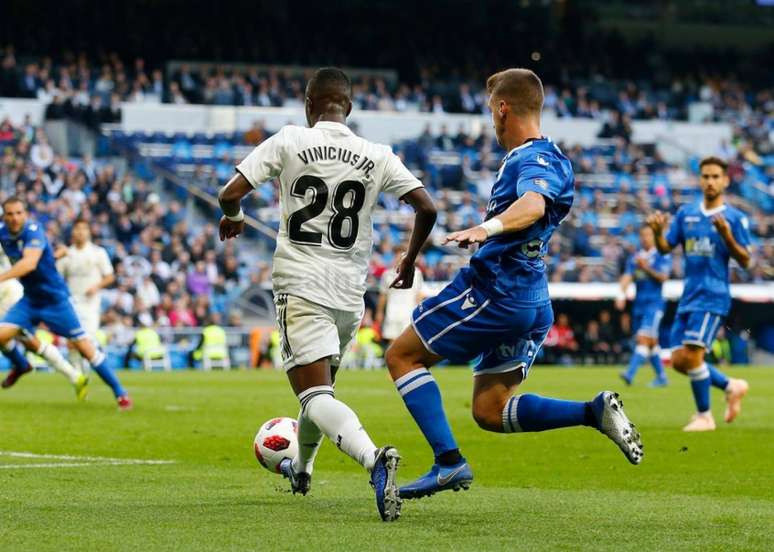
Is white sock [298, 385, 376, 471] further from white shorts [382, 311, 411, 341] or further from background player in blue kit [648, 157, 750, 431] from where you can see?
white shorts [382, 311, 411, 341]

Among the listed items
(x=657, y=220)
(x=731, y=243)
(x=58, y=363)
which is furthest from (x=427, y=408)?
(x=58, y=363)

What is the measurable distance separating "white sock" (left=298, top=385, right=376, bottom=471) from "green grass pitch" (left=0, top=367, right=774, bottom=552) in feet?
1.13

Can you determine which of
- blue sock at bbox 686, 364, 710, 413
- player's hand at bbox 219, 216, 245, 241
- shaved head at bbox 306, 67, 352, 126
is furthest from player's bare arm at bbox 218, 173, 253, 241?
blue sock at bbox 686, 364, 710, 413

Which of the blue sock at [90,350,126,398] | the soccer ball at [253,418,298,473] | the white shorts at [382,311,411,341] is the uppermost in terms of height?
the soccer ball at [253,418,298,473]

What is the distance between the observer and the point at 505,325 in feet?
25.2

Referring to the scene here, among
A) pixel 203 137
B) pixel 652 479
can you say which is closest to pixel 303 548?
pixel 652 479

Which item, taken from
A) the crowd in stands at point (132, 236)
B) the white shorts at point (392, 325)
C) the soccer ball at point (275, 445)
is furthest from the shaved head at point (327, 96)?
the crowd in stands at point (132, 236)

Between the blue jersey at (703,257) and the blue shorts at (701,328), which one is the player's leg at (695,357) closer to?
the blue shorts at (701,328)

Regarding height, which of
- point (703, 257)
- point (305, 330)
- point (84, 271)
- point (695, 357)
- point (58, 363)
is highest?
point (305, 330)

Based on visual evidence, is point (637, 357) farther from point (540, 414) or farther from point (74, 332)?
point (540, 414)

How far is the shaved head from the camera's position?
7.80 m

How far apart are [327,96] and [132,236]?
87.8 feet

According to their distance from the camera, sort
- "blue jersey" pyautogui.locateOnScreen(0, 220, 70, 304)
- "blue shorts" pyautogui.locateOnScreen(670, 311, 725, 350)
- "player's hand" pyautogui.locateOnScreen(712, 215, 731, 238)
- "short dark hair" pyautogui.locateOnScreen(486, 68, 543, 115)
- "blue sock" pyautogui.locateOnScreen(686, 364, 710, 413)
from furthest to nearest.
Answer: "blue jersey" pyautogui.locateOnScreen(0, 220, 70, 304)
"blue sock" pyautogui.locateOnScreen(686, 364, 710, 413)
"blue shorts" pyautogui.locateOnScreen(670, 311, 725, 350)
"player's hand" pyautogui.locateOnScreen(712, 215, 731, 238)
"short dark hair" pyautogui.locateOnScreen(486, 68, 543, 115)

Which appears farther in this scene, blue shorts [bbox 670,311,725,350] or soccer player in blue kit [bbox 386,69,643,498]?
blue shorts [bbox 670,311,725,350]
